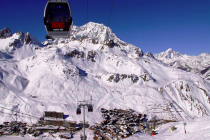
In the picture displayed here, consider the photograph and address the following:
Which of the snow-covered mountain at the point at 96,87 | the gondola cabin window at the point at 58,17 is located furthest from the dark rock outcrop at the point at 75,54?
the gondola cabin window at the point at 58,17

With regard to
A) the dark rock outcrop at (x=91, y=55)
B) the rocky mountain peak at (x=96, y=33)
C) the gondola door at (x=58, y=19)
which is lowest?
the gondola door at (x=58, y=19)

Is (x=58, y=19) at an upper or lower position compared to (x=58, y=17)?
lower

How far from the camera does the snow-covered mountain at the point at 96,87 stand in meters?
62.8

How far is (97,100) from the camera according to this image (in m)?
71.1

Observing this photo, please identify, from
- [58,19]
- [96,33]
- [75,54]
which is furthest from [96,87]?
[96,33]

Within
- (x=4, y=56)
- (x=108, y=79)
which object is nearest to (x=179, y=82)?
(x=108, y=79)

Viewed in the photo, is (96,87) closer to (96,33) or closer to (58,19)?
(58,19)

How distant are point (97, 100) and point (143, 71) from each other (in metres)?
43.0

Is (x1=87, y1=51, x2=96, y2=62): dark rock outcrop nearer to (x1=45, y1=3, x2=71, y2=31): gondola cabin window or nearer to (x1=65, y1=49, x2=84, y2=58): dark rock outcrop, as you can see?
(x1=65, y1=49, x2=84, y2=58): dark rock outcrop

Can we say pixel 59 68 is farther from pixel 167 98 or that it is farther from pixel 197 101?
pixel 197 101

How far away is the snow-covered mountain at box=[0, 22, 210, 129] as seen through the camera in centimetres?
6281

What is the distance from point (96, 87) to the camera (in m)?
81.8

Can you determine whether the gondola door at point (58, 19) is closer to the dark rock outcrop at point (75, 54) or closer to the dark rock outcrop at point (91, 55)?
the dark rock outcrop at point (75, 54)

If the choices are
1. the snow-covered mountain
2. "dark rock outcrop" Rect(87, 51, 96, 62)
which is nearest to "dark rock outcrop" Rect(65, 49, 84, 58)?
the snow-covered mountain
